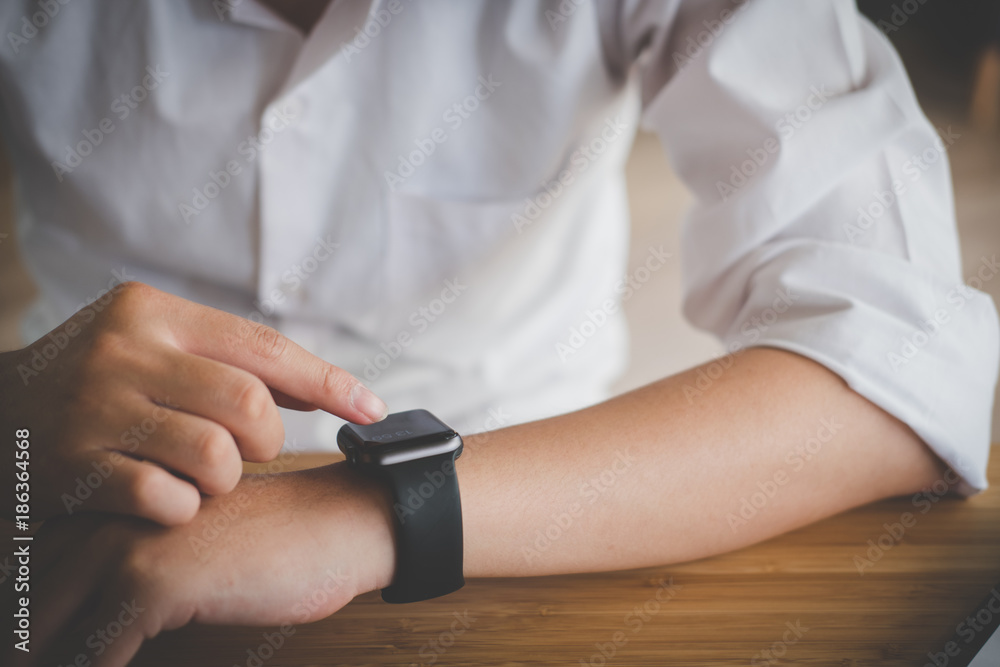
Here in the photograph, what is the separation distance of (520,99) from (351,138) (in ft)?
0.65

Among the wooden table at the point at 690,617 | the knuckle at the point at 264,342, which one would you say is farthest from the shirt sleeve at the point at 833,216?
the knuckle at the point at 264,342

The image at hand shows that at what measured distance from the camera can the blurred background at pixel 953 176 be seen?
6.70 feet

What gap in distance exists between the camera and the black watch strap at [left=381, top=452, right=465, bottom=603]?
18.7 inches

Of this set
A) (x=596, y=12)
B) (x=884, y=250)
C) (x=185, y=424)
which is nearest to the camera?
(x=185, y=424)

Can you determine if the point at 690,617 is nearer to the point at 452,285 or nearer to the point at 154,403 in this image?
the point at 154,403

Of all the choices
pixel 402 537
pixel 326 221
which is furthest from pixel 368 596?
pixel 326 221

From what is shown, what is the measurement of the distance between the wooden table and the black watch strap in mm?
21

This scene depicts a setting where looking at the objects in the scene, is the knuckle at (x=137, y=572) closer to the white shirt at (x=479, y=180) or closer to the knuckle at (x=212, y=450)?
the knuckle at (x=212, y=450)

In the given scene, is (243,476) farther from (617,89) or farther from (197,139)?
(617,89)

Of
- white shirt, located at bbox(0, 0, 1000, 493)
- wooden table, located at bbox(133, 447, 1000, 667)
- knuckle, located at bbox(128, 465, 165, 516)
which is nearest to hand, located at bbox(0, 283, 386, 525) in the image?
knuckle, located at bbox(128, 465, 165, 516)

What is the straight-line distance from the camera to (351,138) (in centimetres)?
80

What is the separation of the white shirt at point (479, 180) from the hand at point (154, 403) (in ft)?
0.97

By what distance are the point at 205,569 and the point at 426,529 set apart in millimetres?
139

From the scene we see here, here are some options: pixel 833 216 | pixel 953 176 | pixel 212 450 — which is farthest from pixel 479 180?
pixel 953 176
